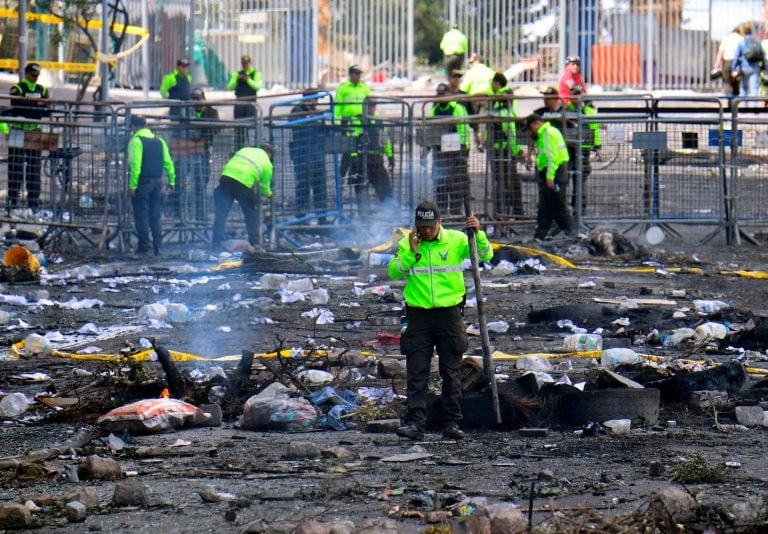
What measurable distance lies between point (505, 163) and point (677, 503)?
1288 cm

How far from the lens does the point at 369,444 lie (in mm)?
8188

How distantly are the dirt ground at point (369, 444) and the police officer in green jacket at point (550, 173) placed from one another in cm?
322

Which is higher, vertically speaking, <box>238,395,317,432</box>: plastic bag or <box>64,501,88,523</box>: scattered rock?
<box>238,395,317,432</box>: plastic bag

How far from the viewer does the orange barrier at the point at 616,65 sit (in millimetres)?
28734

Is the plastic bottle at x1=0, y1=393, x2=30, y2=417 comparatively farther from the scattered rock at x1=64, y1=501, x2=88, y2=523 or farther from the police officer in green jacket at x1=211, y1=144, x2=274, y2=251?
the police officer in green jacket at x1=211, y1=144, x2=274, y2=251

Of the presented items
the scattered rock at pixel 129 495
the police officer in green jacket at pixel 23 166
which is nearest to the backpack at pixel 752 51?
the police officer in green jacket at pixel 23 166

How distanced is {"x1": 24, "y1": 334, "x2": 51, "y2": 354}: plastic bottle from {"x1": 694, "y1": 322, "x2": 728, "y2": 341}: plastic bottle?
17.7ft

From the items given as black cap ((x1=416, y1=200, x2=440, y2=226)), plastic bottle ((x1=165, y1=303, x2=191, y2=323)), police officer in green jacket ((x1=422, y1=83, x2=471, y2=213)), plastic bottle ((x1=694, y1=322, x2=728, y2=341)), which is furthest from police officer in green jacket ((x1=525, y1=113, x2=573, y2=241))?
black cap ((x1=416, y1=200, x2=440, y2=226))

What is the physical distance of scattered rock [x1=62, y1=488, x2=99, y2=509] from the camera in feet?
22.0

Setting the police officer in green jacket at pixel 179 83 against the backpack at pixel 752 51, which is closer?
the police officer in green jacket at pixel 179 83

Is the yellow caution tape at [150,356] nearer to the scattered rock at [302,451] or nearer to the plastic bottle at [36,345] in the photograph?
the plastic bottle at [36,345]

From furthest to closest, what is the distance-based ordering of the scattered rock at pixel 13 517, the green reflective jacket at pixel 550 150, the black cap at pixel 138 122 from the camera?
the green reflective jacket at pixel 550 150 < the black cap at pixel 138 122 < the scattered rock at pixel 13 517

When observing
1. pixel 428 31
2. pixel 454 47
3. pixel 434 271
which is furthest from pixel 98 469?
pixel 428 31

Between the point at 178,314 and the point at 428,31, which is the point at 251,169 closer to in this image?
the point at 178,314
